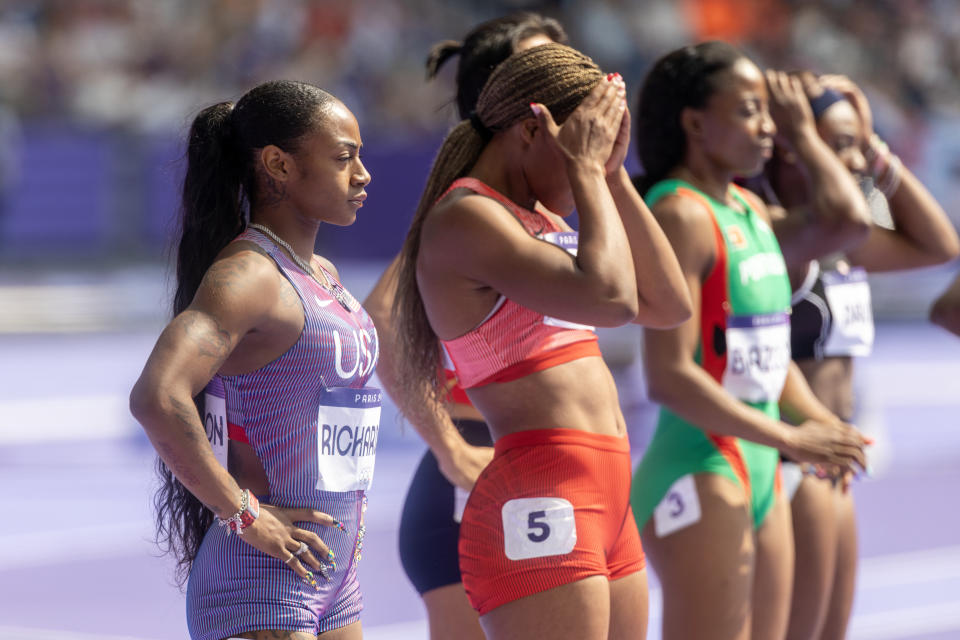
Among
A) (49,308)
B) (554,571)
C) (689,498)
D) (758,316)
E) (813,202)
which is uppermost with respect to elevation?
(49,308)

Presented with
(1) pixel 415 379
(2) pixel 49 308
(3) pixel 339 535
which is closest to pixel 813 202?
(1) pixel 415 379

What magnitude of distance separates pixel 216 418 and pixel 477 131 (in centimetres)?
93

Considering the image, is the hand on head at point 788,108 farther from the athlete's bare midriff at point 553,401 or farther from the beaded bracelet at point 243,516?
the beaded bracelet at point 243,516

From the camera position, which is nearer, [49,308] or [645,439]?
[645,439]

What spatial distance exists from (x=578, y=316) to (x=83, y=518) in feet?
18.3

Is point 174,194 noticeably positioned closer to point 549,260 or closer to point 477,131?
point 477,131

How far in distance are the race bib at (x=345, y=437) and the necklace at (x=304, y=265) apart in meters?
0.20

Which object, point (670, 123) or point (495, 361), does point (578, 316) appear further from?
point (670, 123)

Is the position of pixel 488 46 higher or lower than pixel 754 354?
higher

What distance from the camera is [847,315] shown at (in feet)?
13.8

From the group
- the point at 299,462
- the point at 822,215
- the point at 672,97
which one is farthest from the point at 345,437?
the point at 822,215

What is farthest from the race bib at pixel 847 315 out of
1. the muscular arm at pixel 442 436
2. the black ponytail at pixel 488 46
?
the muscular arm at pixel 442 436

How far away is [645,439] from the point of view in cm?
882

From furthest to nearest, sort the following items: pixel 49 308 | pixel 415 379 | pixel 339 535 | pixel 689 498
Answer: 1. pixel 49 308
2. pixel 689 498
3. pixel 415 379
4. pixel 339 535
